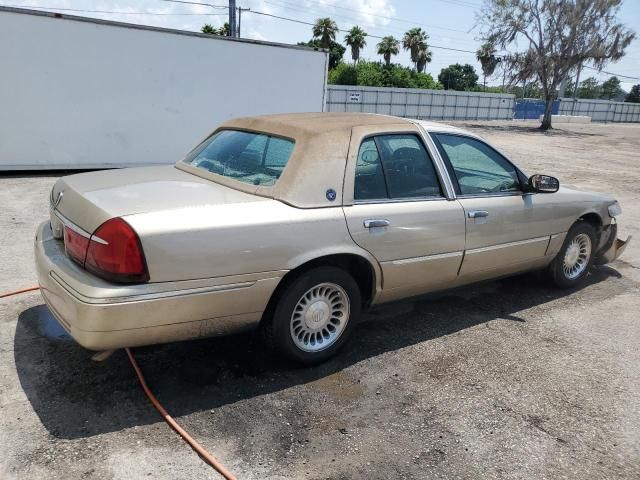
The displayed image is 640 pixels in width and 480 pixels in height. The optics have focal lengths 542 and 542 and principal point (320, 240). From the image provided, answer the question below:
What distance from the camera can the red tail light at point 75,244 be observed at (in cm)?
289

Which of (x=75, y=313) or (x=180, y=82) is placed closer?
(x=75, y=313)

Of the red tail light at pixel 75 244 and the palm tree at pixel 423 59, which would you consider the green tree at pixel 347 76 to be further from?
the red tail light at pixel 75 244

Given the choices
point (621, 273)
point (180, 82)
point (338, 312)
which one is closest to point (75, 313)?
point (338, 312)

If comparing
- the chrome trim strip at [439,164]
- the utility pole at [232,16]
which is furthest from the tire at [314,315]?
the utility pole at [232,16]

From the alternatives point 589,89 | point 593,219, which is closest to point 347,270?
point 593,219

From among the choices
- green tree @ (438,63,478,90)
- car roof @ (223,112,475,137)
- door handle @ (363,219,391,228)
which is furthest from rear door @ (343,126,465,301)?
green tree @ (438,63,478,90)

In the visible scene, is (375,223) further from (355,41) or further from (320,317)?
(355,41)

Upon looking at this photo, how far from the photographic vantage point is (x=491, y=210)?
4172 mm

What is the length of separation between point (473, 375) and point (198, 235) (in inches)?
80.7

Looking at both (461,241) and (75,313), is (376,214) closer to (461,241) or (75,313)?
(461,241)

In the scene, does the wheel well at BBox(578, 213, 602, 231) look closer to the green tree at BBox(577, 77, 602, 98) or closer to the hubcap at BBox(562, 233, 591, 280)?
the hubcap at BBox(562, 233, 591, 280)

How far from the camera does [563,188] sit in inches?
198

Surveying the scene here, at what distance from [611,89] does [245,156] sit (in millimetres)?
118632

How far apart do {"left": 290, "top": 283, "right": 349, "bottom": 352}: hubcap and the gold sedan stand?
10 millimetres
